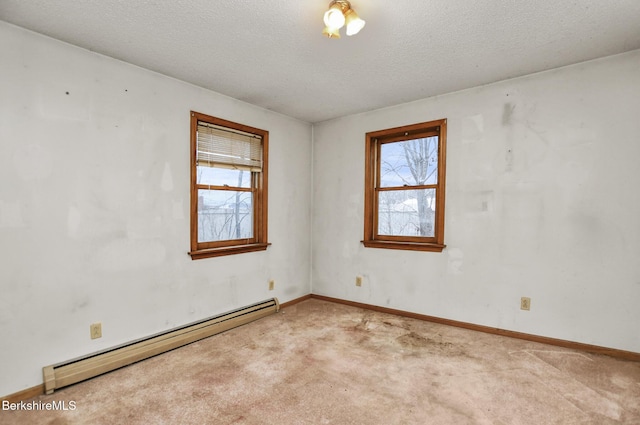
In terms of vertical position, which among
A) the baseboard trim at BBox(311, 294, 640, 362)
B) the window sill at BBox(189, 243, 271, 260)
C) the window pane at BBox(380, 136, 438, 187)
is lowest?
the baseboard trim at BBox(311, 294, 640, 362)

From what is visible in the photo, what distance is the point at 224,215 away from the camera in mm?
3525

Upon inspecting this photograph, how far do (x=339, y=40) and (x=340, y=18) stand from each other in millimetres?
545

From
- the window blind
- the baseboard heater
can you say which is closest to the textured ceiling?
the window blind

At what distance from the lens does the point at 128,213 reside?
8.70ft

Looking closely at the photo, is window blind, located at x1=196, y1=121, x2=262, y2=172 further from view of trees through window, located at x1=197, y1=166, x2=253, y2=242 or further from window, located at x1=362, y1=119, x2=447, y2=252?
window, located at x1=362, y1=119, x2=447, y2=252

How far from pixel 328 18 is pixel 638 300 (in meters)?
3.21

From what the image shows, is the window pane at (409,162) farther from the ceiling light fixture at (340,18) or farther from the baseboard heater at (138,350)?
the baseboard heater at (138,350)

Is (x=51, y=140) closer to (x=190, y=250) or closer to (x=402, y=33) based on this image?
(x=190, y=250)

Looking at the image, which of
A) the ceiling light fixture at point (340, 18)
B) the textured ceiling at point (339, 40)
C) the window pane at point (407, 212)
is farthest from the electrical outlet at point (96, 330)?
the window pane at point (407, 212)

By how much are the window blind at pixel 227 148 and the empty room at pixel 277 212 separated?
0.02 metres

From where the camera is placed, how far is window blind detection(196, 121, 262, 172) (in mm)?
3240

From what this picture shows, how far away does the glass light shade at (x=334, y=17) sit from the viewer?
177 cm

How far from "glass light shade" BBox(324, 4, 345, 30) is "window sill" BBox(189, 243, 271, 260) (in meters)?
2.35

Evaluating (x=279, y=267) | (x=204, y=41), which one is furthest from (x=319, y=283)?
(x=204, y=41)
